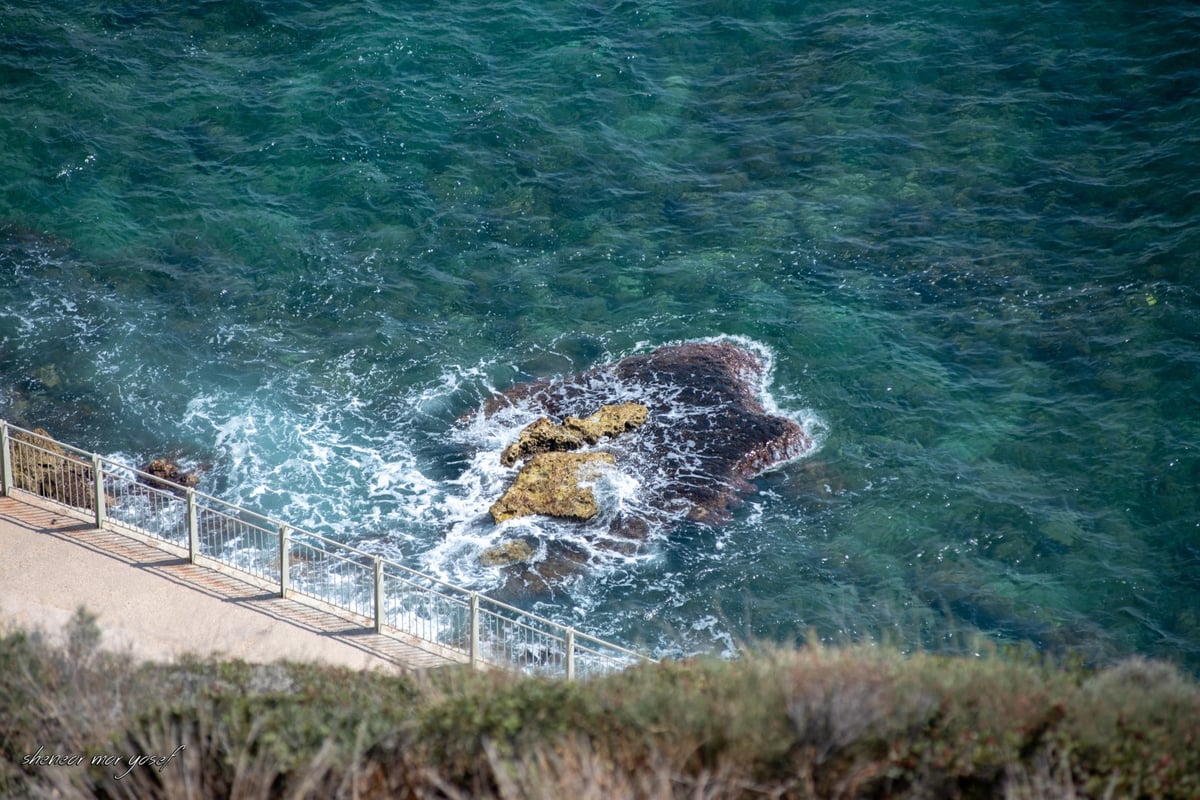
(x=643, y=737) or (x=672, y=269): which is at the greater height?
(x=672, y=269)

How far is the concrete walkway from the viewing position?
48.9 ft

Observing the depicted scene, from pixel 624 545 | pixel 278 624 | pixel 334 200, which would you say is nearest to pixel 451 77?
pixel 334 200

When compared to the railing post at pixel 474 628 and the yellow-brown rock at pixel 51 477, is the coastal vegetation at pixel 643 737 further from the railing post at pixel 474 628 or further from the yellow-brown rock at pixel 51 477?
the yellow-brown rock at pixel 51 477

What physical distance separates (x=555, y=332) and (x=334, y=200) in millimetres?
7415

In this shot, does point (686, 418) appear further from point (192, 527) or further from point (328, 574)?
point (192, 527)

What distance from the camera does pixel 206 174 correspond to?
2969 centimetres

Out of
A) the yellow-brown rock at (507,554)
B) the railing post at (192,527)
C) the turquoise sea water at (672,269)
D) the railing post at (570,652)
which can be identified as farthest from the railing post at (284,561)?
the yellow-brown rock at (507,554)

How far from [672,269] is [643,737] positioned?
18.4 metres

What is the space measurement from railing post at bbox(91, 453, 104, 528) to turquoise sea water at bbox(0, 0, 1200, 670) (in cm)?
479

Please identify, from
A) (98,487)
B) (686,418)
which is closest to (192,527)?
(98,487)

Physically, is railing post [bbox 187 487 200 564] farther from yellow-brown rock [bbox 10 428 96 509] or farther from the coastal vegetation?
the coastal vegetation

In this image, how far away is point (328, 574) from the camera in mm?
18031

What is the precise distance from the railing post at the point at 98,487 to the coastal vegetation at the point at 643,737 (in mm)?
5602

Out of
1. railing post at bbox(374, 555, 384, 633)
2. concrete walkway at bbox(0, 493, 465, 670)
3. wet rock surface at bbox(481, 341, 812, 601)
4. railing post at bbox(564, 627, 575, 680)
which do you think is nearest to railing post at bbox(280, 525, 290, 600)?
concrete walkway at bbox(0, 493, 465, 670)
